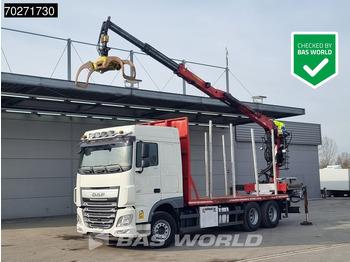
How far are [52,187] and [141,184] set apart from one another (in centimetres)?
1080

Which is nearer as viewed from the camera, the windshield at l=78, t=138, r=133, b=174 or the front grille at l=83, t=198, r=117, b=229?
the front grille at l=83, t=198, r=117, b=229

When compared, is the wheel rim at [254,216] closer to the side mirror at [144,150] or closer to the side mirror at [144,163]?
the side mirror at [144,163]

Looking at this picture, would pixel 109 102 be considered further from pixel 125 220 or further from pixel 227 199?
pixel 125 220

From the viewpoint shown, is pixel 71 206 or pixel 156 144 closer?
pixel 156 144

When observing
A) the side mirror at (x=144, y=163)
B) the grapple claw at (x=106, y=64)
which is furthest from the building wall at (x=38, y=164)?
the side mirror at (x=144, y=163)

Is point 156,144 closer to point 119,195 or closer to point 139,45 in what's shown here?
point 119,195

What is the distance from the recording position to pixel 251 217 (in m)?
15.0

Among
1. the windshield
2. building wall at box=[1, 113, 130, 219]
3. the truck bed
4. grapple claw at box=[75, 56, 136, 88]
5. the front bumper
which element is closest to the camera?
the front bumper

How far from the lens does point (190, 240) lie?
1284 centimetres

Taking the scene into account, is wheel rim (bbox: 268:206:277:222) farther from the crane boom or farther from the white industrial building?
the white industrial building

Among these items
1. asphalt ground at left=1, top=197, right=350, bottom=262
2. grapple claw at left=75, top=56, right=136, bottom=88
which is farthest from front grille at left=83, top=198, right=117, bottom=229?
grapple claw at left=75, top=56, right=136, bottom=88

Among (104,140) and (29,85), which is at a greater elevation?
(29,85)

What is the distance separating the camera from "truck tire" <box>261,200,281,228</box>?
15.4 metres

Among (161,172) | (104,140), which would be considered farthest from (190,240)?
(104,140)
